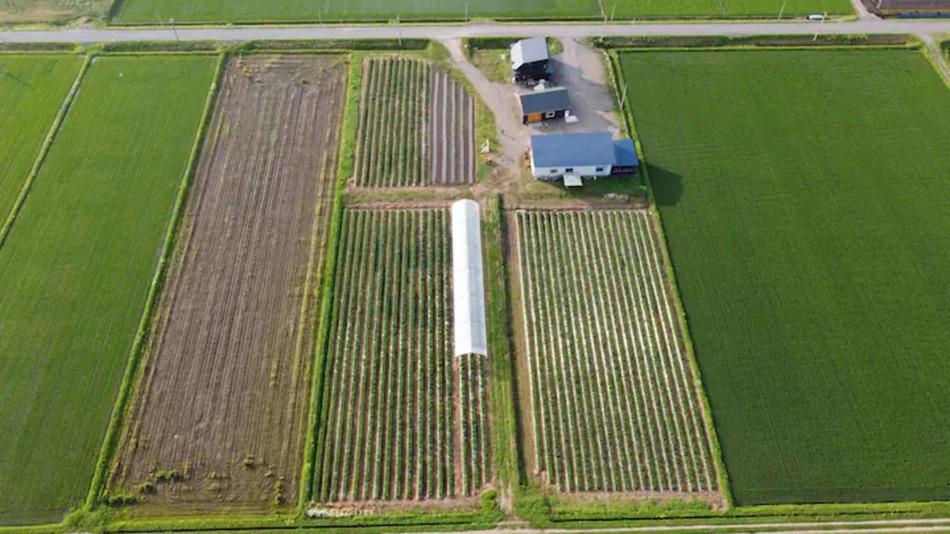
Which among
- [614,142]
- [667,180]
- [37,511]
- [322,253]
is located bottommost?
[37,511]

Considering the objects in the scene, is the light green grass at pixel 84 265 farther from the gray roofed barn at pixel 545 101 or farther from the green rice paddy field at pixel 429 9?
the gray roofed barn at pixel 545 101

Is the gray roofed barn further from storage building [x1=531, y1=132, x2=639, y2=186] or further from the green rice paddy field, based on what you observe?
the green rice paddy field

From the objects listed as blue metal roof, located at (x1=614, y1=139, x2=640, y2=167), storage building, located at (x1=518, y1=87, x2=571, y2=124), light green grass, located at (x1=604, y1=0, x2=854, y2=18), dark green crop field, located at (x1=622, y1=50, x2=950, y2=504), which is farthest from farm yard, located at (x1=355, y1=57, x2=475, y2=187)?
light green grass, located at (x1=604, y1=0, x2=854, y2=18)

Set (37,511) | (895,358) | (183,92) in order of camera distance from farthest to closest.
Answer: (183,92) → (895,358) → (37,511)

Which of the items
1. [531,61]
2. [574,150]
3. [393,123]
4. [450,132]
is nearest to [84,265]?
[393,123]

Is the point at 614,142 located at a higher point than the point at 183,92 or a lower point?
lower

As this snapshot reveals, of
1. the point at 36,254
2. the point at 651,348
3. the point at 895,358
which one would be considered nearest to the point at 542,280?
the point at 651,348

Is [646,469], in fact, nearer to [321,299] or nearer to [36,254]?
[321,299]
